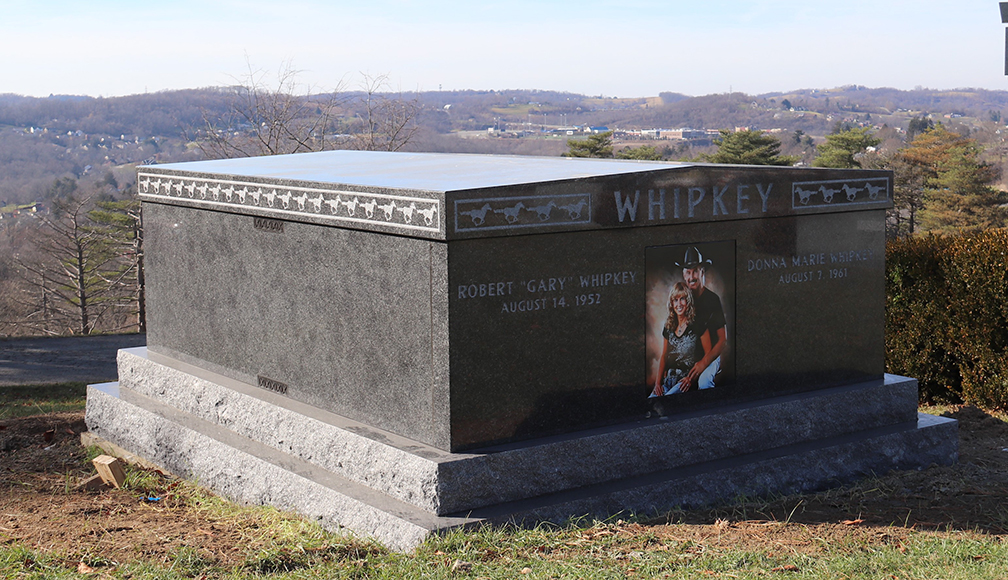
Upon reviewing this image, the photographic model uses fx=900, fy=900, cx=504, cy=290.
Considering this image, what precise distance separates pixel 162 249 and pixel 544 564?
471cm

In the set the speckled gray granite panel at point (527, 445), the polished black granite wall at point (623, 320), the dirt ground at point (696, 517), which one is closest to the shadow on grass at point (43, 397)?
the dirt ground at point (696, 517)

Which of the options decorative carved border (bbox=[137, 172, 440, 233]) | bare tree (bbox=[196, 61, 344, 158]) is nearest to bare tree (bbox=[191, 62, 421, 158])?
bare tree (bbox=[196, 61, 344, 158])

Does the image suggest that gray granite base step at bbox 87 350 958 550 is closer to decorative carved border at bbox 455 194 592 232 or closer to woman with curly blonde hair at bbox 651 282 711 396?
woman with curly blonde hair at bbox 651 282 711 396

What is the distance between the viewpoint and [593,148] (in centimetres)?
5062

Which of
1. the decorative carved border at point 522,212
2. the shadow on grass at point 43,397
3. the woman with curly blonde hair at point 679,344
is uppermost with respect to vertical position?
the decorative carved border at point 522,212

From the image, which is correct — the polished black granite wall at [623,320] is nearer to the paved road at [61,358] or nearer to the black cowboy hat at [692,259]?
the black cowboy hat at [692,259]

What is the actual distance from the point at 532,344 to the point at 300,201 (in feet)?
6.16

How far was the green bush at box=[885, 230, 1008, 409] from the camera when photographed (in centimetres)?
781

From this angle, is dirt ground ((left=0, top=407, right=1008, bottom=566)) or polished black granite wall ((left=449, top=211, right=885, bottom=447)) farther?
polished black granite wall ((left=449, top=211, right=885, bottom=447))

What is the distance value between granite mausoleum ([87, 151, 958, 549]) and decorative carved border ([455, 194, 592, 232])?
0.04ft

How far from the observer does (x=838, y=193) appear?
5.88 m

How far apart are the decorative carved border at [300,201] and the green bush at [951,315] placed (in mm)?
5504

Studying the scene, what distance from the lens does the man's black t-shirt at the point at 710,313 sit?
5.36 m

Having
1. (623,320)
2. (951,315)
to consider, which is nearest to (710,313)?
(623,320)
